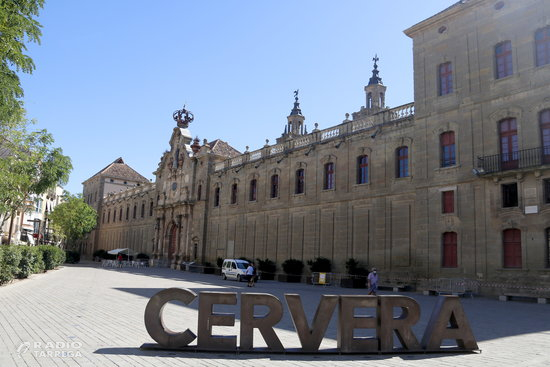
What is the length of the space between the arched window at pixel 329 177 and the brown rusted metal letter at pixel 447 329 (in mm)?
25852

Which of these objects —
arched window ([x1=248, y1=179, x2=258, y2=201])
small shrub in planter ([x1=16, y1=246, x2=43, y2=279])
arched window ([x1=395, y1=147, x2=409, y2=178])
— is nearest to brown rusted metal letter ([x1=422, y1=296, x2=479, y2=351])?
arched window ([x1=395, y1=147, x2=409, y2=178])

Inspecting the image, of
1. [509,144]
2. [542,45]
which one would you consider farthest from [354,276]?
[542,45]

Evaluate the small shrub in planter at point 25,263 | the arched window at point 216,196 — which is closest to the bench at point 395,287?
the small shrub in planter at point 25,263

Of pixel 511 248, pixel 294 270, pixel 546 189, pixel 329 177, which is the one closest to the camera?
pixel 546 189

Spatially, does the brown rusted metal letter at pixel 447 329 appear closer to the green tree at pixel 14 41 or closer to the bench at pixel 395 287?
the green tree at pixel 14 41

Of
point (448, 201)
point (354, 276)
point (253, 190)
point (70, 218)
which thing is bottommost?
point (354, 276)

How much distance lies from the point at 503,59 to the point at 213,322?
22.5m

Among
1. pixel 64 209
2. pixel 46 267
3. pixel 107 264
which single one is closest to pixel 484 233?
pixel 46 267

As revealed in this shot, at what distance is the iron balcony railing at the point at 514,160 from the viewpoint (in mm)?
21938

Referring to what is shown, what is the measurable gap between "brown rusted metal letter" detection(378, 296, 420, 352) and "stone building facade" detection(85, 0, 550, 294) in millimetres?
15190

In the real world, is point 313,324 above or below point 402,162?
below

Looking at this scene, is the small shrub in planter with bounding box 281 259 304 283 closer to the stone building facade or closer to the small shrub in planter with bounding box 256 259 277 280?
the stone building facade

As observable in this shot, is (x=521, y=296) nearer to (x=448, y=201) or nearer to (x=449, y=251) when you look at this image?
(x=449, y=251)

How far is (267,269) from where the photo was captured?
3884cm
